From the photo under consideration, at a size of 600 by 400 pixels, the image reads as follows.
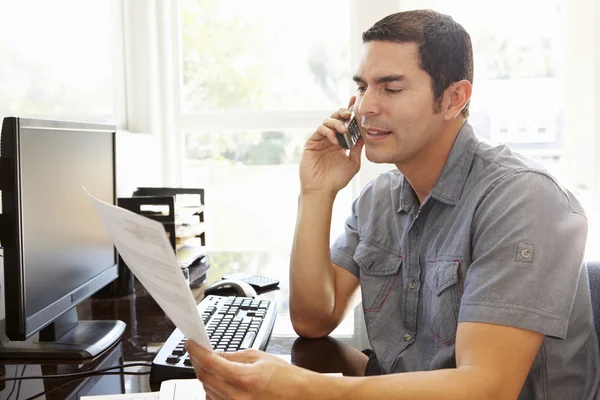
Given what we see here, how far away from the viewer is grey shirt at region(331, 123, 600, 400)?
1.09 m

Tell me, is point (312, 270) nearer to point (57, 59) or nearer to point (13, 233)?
point (13, 233)

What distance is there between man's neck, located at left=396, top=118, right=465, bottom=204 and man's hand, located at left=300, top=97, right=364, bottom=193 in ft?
0.76

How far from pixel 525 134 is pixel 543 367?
227cm

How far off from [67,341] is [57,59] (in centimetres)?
128

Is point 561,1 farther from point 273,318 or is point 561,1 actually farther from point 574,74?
point 273,318

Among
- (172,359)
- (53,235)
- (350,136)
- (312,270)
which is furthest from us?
(350,136)

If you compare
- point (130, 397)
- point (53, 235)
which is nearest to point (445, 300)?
point (130, 397)

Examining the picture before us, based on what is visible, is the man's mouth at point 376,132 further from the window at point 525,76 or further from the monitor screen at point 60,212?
the window at point 525,76

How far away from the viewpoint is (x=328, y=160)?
1.69 metres

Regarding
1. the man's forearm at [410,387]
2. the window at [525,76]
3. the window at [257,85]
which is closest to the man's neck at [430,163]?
the man's forearm at [410,387]

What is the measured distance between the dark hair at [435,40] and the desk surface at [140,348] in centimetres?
54

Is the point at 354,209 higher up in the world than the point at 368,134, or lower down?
lower down

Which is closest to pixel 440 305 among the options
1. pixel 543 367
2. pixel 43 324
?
pixel 543 367

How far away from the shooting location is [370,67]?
1395 millimetres
